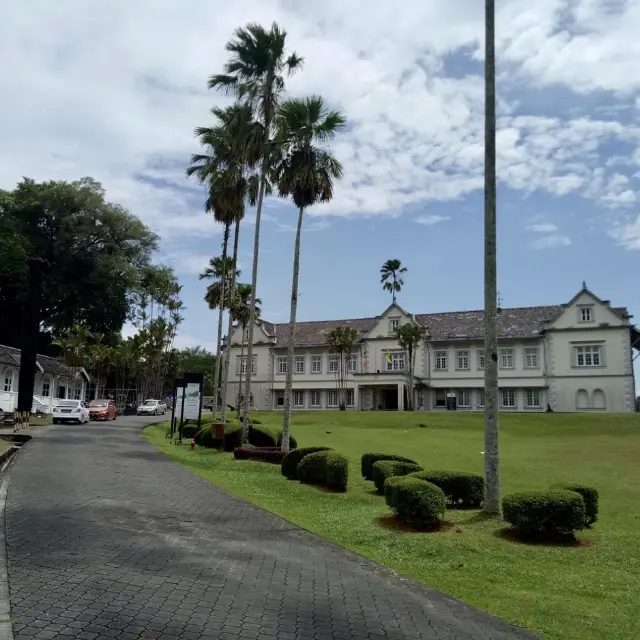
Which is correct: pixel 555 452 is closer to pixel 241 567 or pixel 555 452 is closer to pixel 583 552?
pixel 583 552

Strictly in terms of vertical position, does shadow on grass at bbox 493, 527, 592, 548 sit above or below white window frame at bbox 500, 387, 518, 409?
below

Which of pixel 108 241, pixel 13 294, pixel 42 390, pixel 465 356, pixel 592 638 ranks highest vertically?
pixel 108 241

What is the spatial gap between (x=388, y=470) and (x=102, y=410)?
34419mm

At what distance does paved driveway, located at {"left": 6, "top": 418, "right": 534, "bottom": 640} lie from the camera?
5.25m

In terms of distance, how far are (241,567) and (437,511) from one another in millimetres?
4245

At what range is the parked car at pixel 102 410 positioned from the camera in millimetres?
43344

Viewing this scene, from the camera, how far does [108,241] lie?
60.5 m

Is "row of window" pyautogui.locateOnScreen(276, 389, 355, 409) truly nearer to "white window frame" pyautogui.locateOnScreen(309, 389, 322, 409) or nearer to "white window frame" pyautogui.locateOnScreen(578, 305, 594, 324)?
"white window frame" pyautogui.locateOnScreen(309, 389, 322, 409)

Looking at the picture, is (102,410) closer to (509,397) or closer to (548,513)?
(509,397)

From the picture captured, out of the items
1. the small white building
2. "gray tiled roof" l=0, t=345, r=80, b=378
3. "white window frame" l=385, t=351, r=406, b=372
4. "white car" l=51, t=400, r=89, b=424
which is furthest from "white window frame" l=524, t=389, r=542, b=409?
"gray tiled roof" l=0, t=345, r=80, b=378

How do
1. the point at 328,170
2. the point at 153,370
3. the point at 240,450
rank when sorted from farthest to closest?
the point at 153,370
the point at 328,170
the point at 240,450

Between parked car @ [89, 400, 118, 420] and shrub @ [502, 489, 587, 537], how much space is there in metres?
38.4

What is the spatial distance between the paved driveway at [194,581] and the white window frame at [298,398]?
175ft

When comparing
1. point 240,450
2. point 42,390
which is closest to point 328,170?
point 240,450
